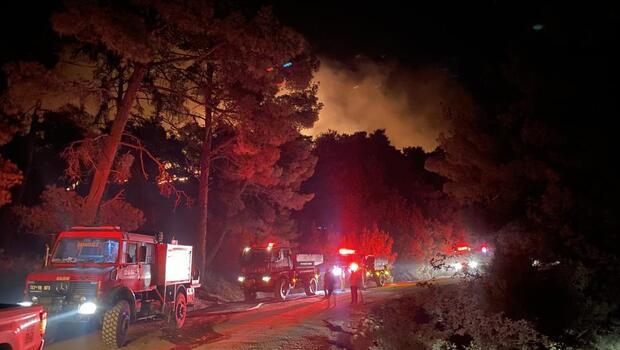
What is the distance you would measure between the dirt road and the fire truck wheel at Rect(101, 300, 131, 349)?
1.22 ft

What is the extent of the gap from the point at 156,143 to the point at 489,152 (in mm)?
18180

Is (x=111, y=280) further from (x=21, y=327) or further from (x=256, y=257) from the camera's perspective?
(x=256, y=257)

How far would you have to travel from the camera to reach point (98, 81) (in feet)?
65.0

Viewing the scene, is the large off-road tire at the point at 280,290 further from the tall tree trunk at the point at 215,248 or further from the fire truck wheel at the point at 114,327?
the fire truck wheel at the point at 114,327

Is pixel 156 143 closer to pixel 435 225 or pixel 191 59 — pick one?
pixel 191 59

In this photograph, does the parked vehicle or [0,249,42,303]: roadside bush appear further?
[0,249,42,303]: roadside bush

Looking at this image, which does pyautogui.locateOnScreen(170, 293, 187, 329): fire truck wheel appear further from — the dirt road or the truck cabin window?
the truck cabin window

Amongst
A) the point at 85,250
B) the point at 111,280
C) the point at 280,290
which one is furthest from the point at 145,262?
the point at 280,290

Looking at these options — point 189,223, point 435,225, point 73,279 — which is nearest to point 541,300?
point 73,279

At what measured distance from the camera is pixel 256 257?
25.5 m

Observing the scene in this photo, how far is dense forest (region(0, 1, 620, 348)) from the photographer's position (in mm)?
15555

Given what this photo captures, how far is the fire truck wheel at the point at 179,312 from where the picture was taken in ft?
48.4

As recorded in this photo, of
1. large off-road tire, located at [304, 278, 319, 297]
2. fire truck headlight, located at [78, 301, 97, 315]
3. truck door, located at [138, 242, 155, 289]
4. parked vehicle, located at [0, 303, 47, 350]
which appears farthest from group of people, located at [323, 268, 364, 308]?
parked vehicle, located at [0, 303, 47, 350]

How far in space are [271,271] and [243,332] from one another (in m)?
11.2
